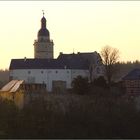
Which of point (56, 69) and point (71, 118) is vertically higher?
point (56, 69)

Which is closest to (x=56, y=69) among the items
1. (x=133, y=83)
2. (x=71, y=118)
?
(x=133, y=83)

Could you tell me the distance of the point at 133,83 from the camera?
59.0 metres

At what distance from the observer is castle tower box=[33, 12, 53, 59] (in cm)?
7706

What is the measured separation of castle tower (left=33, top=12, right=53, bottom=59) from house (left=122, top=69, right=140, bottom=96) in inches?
704

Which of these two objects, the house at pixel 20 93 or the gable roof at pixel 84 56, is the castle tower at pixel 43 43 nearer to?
the gable roof at pixel 84 56

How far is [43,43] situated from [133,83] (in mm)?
20575

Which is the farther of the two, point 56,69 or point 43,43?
point 43,43

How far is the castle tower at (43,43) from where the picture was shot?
77.1 m

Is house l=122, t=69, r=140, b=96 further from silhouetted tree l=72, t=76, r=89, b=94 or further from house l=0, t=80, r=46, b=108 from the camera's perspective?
house l=0, t=80, r=46, b=108

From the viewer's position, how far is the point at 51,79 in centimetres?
6806

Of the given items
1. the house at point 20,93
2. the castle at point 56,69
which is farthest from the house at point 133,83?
the house at point 20,93

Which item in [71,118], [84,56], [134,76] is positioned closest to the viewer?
[71,118]

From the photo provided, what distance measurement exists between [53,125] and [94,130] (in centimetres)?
281

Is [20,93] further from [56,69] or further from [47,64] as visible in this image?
[47,64]
